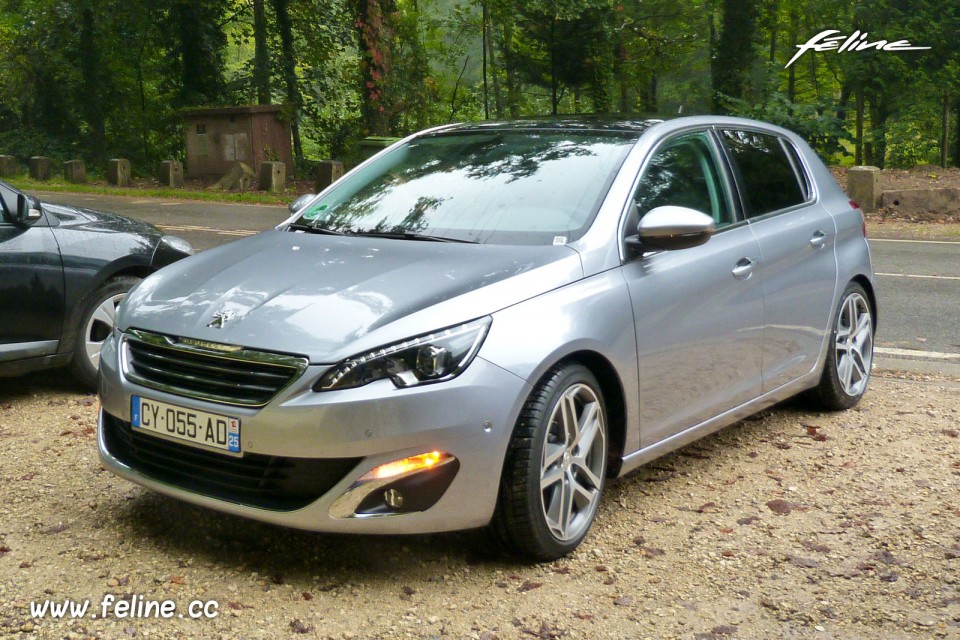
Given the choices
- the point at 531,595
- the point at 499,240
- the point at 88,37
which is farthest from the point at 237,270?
the point at 88,37

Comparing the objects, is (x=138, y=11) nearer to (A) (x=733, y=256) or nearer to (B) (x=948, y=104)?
(B) (x=948, y=104)

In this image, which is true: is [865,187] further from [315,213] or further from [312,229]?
[312,229]

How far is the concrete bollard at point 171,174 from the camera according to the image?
25.4 metres

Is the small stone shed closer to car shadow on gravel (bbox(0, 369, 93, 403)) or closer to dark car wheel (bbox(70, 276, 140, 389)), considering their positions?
car shadow on gravel (bbox(0, 369, 93, 403))

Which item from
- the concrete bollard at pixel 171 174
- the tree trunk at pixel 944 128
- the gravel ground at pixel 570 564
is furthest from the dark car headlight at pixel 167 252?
the tree trunk at pixel 944 128

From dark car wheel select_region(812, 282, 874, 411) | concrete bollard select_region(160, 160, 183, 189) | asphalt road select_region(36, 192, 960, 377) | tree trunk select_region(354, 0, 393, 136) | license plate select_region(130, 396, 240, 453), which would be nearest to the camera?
license plate select_region(130, 396, 240, 453)

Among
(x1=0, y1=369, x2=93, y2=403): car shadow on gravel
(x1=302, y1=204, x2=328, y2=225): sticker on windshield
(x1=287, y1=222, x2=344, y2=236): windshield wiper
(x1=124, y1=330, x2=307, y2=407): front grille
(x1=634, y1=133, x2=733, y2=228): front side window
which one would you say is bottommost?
(x1=0, y1=369, x2=93, y2=403): car shadow on gravel

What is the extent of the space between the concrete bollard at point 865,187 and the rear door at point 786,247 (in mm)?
11917

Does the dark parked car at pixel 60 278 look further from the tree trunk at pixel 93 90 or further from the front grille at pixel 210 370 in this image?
the tree trunk at pixel 93 90

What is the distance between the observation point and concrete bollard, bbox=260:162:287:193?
2262 centimetres

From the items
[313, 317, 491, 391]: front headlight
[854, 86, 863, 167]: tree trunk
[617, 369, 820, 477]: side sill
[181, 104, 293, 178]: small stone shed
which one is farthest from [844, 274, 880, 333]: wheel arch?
[181, 104, 293, 178]: small stone shed

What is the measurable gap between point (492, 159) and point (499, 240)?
2.33 feet

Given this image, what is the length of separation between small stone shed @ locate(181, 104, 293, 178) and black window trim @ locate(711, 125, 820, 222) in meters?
21.0

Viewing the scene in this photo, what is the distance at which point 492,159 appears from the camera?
4.88 m
